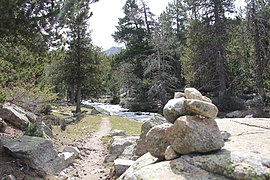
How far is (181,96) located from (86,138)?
9507 mm

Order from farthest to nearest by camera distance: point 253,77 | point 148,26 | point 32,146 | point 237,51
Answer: point 148,26 → point 237,51 → point 253,77 → point 32,146

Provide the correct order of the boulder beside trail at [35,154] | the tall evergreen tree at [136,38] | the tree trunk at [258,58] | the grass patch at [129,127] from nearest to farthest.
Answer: the boulder beside trail at [35,154], the grass patch at [129,127], the tree trunk at [258,58], the tall evergreen tree at [136,38]

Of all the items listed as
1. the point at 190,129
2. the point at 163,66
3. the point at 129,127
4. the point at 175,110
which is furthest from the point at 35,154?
the point at 163,66

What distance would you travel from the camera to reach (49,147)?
726 cm

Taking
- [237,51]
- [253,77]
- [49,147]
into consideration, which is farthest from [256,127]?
[237,51]

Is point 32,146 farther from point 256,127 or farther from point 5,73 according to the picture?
point 256,127

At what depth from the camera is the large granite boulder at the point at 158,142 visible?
488 centimetres

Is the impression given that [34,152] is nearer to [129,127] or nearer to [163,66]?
[129,127]

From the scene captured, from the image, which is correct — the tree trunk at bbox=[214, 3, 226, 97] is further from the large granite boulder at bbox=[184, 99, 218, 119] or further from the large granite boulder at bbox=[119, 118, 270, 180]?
the large granite boulder at bbox=[184, 99, 218, 119]

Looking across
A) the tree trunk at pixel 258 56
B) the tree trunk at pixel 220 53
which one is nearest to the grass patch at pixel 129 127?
the tree trunk at pixel 220 53

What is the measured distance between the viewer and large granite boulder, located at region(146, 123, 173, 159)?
4.88m

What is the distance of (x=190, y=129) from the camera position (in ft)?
13.8

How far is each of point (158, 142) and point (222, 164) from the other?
1.43 metres

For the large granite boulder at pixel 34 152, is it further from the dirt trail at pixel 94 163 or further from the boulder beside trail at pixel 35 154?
the dirt trail at pixel 94 163
